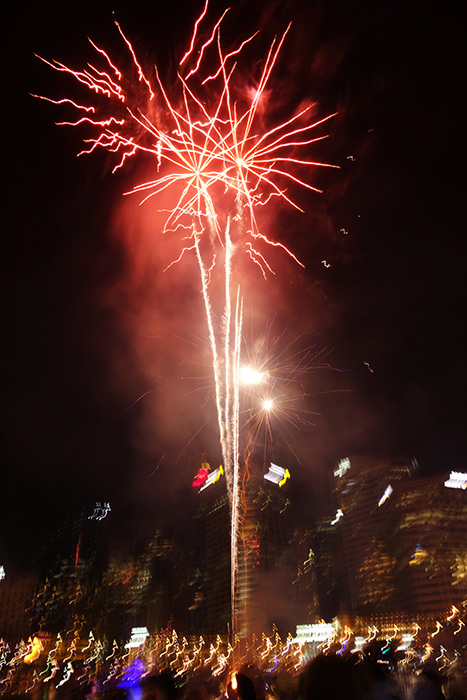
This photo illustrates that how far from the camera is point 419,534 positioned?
92438 millimetres

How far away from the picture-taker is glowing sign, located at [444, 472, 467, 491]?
87.7 metres

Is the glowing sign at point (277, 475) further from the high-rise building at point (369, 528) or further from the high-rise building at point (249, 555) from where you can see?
the high-rise building at point (369, 528)

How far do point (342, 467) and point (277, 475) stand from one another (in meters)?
37.1

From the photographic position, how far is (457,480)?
292 feet

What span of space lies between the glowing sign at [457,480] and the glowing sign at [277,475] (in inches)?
1142

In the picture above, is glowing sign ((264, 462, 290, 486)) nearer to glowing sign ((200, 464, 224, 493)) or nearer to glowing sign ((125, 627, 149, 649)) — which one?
glowing sign ((200, 464, 224, 493))

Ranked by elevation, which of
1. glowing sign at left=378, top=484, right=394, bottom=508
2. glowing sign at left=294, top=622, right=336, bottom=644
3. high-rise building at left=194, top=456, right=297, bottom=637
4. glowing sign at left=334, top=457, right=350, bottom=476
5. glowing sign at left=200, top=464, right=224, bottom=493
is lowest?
glowing sign at left=294, top=622, right=336, bottom=644

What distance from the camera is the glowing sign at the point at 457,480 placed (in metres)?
87.7

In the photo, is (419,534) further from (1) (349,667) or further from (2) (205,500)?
(1) (349,667)

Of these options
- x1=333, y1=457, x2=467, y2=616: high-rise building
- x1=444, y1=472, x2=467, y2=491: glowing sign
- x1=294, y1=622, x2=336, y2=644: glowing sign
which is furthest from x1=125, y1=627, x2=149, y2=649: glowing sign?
x1=444, y1=472, x2=467, y2=491: glowing sign

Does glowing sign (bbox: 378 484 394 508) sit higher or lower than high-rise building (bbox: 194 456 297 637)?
higher

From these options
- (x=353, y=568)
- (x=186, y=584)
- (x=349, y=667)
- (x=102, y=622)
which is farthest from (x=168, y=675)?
(x=353, y=568)

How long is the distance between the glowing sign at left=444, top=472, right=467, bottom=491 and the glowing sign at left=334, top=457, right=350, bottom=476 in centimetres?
A: 3453

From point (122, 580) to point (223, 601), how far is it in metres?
20.3
